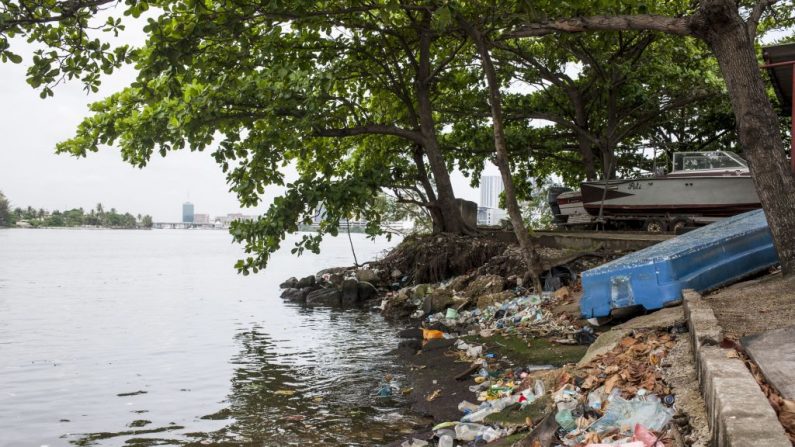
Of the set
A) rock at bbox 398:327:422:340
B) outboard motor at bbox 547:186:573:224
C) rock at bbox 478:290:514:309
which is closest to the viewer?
rock at bbox 398:327:422:340

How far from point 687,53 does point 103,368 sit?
18.3m

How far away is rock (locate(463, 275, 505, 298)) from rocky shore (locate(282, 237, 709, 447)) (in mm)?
34

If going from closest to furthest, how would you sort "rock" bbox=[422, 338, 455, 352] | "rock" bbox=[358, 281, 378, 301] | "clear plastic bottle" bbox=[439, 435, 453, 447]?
1. "clear plastic bottle" bbox=[439, 435, 453, 447]
2. "rock" bbox=[422, 338, 455, 352]
3. "rock" bbox=[358, 281, 378, 301]

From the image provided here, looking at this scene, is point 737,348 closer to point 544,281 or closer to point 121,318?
point 544,281

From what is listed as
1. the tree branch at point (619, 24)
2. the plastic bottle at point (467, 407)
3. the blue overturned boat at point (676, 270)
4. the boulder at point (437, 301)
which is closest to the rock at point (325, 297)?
the boulder at point (437, 301)

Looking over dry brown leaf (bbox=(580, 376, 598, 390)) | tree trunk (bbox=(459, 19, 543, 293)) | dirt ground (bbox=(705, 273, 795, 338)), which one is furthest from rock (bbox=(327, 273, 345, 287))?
dry brown leaf (bbox=(580, 376, 598, 390))

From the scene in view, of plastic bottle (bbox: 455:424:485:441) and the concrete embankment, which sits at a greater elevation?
the concrete embankment

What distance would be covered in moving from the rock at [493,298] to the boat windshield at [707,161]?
8.10m

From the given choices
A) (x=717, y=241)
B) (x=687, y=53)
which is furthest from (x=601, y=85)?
(x=717, y=241)

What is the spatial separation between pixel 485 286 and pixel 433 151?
5011mm

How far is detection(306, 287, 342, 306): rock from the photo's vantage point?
19.9 meters

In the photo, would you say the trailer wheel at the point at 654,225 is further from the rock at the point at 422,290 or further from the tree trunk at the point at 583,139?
the rock at the point at 422,290

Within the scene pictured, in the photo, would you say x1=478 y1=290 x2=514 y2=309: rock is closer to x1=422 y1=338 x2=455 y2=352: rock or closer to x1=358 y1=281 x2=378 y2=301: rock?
x1=422 y1=338 x2=455 y2=352: rock

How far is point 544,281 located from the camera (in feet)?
41.7
